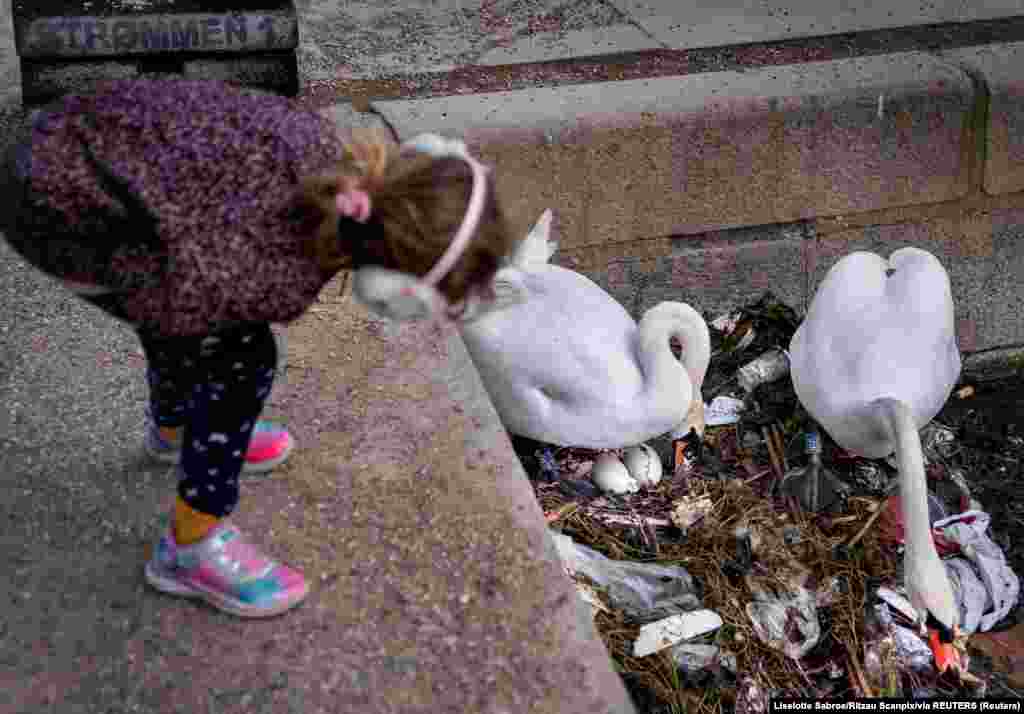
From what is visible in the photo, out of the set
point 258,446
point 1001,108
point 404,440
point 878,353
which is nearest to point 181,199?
point 258,446

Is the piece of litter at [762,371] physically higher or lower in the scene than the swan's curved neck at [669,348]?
lower

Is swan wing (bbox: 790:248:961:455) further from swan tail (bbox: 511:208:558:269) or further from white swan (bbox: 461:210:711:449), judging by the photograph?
swan tail (bbox: 511:208:558:269)

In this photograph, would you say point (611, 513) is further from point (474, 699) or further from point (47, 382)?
point (47, 382)

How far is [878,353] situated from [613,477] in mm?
754

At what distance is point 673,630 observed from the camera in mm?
2623

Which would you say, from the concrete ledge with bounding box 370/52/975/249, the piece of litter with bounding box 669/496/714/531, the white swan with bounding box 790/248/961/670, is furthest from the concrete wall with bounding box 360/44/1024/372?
the piece of litter with bounding box 669/496/714/531

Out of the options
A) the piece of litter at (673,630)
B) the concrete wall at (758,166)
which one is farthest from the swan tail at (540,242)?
the piece of litter at (673,630)

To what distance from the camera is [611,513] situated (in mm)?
3047

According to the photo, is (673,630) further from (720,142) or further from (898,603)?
(720,142)

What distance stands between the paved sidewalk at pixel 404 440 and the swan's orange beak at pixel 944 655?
0.92 metres

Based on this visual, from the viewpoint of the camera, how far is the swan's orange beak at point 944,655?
262 centimetres

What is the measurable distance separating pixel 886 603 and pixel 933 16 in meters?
2.25

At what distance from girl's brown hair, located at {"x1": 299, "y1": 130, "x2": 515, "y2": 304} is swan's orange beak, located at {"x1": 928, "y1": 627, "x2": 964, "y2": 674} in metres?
1.45

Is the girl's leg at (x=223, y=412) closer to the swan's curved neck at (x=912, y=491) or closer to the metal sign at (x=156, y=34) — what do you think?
the swan's curved neck at (x=912, y=491)
